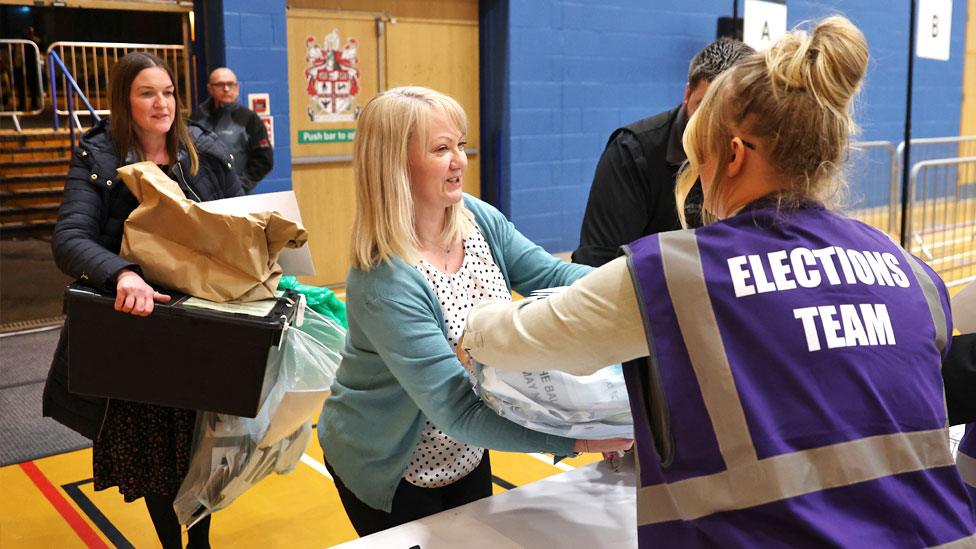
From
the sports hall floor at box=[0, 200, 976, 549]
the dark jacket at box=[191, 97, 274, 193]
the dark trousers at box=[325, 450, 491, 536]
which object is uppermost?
the dark jacket at box=[191, 97, 274, 193]

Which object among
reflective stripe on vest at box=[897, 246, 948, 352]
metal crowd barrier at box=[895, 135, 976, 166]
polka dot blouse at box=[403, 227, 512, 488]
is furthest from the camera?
metal crowd barrier at box=[895, 135, 976, 166]

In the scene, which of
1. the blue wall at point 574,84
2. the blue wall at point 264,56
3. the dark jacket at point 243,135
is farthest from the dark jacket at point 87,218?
the blue wall at point 574,84

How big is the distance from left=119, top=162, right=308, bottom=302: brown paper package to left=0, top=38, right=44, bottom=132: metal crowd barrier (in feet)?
27.7

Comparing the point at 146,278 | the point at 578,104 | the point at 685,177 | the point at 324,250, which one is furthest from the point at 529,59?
the point at 685,177

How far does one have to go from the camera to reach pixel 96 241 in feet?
8.55

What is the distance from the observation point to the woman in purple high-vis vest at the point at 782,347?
3.41ft

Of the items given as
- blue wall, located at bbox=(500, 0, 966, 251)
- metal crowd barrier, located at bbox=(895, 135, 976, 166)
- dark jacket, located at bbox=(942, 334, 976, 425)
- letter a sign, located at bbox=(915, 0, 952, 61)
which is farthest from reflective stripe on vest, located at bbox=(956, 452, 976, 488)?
metal crowd barrier, located at bbox=(895, 135, 976, 166)

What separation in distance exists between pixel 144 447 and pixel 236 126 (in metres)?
3.56

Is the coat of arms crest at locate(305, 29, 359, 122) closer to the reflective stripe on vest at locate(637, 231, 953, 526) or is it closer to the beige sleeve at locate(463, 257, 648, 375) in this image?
the beige sleeve at locate(463, 257, 648, 375)

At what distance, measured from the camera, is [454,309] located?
6.07 feet

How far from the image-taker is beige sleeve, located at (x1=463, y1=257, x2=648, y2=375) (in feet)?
3.59

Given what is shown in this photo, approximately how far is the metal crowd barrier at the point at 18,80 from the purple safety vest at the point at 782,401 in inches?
397

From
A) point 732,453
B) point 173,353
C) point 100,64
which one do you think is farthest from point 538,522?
point 100,64

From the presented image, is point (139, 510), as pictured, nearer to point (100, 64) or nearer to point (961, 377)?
point (961, 377)
